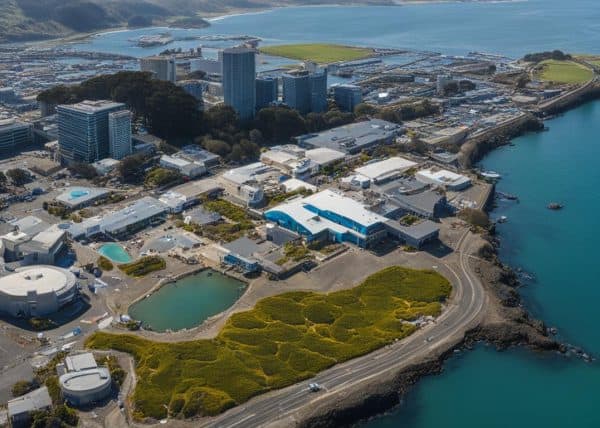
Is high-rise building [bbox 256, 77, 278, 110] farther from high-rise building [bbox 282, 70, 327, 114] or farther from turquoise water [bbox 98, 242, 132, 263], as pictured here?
turquoise water [bbox 98, 242, 132, 263]

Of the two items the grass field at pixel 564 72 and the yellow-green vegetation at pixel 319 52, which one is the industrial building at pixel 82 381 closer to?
the grass field at pixel 564 72

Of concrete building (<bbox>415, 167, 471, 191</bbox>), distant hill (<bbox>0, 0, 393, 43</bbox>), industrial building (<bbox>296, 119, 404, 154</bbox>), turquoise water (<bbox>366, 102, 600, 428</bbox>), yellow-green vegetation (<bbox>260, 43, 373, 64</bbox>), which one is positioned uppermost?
distant hill (<bbox>0, 0, 393, 43</bbox>)

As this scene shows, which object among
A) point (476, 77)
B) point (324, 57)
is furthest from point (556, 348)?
point (324, 57)

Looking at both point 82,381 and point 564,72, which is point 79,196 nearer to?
point 82,381

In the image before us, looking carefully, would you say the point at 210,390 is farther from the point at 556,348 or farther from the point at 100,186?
the point at 100,186

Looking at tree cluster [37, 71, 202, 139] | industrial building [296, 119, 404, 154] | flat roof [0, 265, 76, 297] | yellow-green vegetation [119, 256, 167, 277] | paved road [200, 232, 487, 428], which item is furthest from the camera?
industrial building [296, 119, 404, 154]

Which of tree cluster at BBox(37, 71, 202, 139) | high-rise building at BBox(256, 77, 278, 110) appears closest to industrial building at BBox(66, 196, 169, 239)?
tree cluster at BBox(37, 71, 202, 139)
